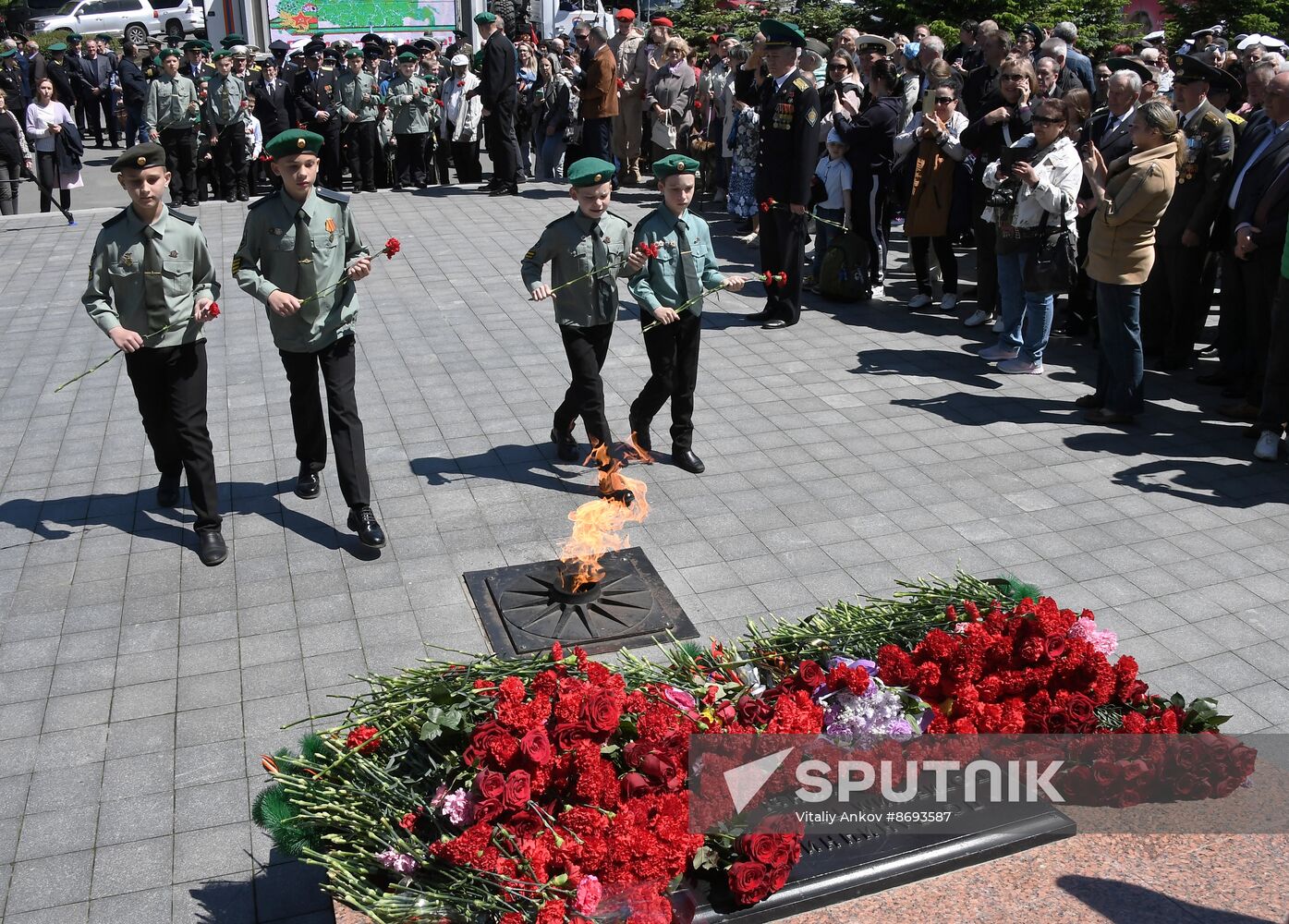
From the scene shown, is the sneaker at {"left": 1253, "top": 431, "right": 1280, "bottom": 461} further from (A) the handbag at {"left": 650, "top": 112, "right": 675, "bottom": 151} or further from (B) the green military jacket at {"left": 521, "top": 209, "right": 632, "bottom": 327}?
(A) the handbag at {"left": 650, "top": 112, "right": 675, "bottom": 151}

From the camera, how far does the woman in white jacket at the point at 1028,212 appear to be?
342 inches

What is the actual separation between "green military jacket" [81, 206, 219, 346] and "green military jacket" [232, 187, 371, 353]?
0.27m

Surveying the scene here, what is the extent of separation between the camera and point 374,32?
24.5 m

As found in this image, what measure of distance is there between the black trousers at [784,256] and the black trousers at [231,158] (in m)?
8.54

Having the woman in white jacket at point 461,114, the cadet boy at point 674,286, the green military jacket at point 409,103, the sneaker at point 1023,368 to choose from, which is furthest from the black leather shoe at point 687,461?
the green military jacket at point 409,103

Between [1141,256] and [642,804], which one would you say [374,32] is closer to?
[1141,256]

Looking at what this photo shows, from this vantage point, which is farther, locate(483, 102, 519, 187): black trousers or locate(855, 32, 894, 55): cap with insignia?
locate(483, 102, 519, 187): black trousers

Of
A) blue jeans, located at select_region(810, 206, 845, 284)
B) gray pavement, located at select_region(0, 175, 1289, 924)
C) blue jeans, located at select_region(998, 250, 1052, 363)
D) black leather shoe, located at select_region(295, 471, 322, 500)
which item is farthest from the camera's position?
blue jeans, located at select_region(810, 206, 845, 284)

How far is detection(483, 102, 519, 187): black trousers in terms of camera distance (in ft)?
52.5

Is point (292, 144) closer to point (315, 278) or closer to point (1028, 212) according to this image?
point (315, 278)

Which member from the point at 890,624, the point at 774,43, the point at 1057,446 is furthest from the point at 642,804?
the point at 774,43

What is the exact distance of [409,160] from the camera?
17062mm

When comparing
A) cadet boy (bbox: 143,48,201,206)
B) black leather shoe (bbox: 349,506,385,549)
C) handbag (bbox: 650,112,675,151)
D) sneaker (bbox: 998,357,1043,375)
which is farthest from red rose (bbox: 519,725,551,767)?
cadet boy (bbox: 143,48,201,206)

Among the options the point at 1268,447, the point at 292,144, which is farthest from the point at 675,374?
the point at 1268,447
